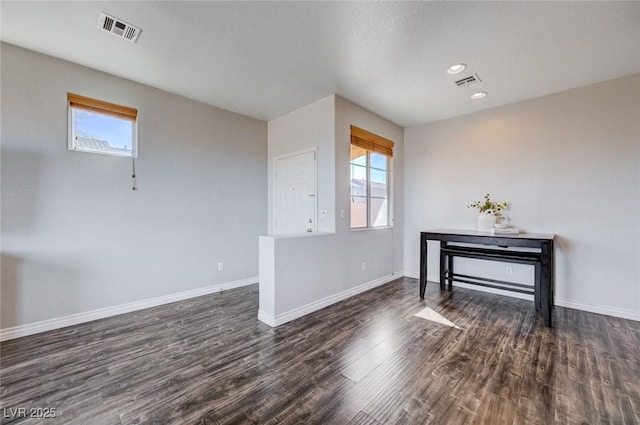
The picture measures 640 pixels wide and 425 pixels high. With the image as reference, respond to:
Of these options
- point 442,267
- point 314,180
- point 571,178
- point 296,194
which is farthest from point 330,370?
point 571,178

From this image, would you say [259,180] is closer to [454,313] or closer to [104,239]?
[104,239]

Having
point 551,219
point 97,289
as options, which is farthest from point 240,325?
point 551,219

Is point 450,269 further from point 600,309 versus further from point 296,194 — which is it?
point 296,194

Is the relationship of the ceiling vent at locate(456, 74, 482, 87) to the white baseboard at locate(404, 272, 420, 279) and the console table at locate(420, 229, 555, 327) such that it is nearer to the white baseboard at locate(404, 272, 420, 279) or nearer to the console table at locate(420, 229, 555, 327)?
the console table at locate(420, 229, 555, 327)

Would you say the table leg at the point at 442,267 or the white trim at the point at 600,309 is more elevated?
the table leg at the point at 442,267

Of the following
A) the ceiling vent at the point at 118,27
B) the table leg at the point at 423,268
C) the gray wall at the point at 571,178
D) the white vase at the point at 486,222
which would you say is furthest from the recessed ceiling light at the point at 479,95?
the ceiling vent at the point at 118,27

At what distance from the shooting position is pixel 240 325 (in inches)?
109

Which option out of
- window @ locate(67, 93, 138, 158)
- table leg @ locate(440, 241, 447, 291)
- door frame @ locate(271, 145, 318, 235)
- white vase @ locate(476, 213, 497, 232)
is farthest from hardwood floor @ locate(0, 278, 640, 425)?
window @ locate(67, 93, 138, 158)

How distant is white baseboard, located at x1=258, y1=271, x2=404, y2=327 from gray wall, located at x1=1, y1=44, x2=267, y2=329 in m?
1.48

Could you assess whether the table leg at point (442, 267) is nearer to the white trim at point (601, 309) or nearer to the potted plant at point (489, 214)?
the potted plant at point (489, 214)

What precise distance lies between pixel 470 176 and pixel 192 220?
13.9 feet

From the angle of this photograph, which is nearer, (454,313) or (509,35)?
(509,35)

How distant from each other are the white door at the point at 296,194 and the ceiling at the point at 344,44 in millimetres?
993

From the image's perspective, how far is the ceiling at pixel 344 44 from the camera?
199cm
